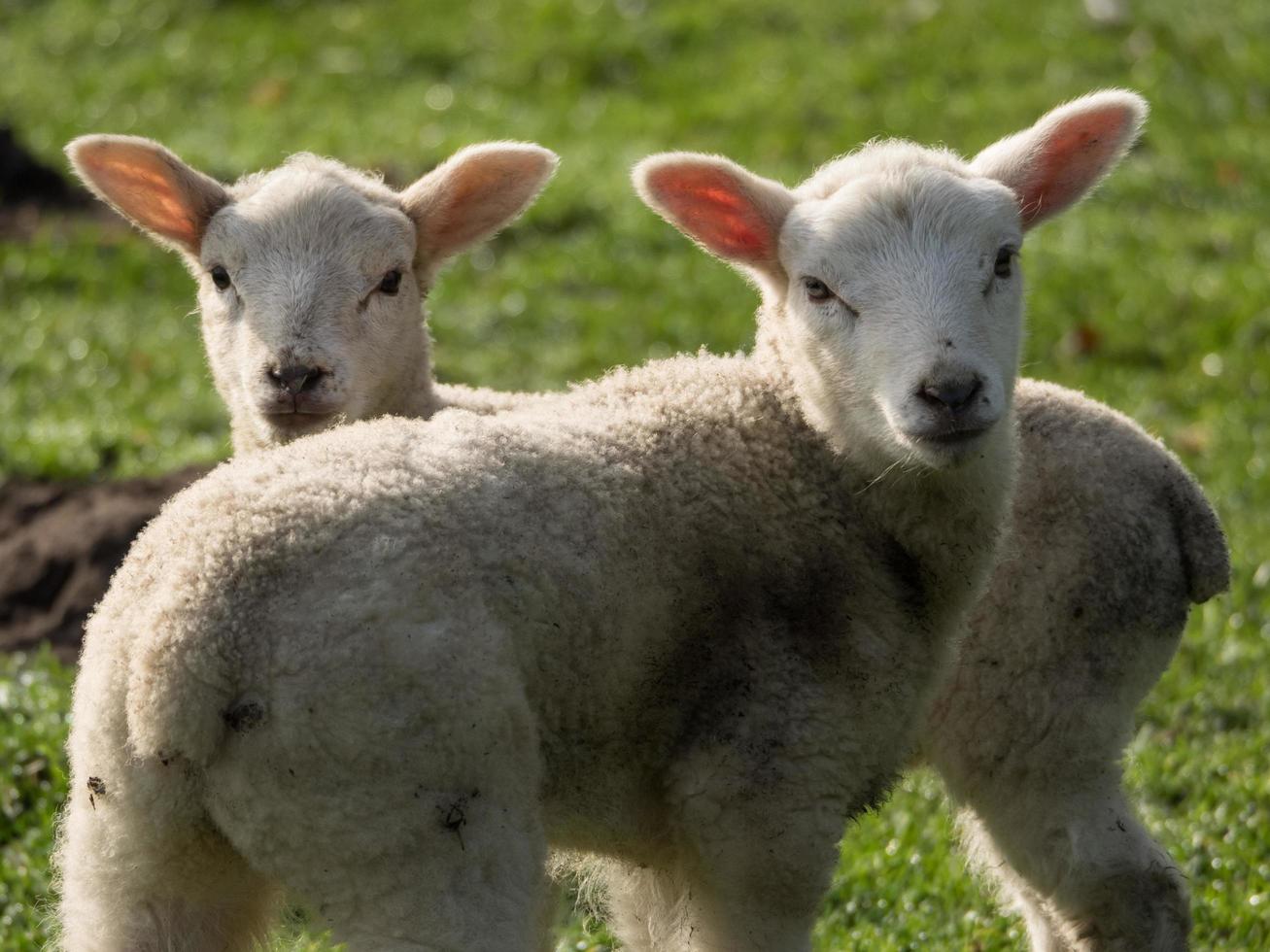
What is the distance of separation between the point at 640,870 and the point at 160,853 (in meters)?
1.27

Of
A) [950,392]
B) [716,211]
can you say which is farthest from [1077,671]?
[716,211]

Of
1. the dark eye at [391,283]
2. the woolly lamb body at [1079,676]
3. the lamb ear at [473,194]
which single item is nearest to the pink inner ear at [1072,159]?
the woolly lamb body at [1079,676]

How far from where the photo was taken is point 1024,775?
4.81m

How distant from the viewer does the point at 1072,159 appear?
4980mm

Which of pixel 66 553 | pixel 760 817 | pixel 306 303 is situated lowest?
pixel 66 553

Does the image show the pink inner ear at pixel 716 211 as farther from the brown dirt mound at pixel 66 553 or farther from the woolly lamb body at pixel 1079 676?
the brown dirt mound at pixel 66 553

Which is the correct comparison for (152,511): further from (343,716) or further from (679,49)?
(679,49)

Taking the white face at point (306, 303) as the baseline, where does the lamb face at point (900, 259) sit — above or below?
above

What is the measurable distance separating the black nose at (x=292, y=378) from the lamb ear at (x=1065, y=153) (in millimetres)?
1966

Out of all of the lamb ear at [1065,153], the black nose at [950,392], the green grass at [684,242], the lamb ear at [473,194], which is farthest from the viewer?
the green grass at [684,242]

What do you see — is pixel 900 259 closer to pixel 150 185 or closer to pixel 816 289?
pixel 816 289

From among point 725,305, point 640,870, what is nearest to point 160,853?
point 640,870

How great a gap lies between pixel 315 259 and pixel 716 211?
1.32m

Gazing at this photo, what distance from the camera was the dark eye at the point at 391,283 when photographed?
556cm
